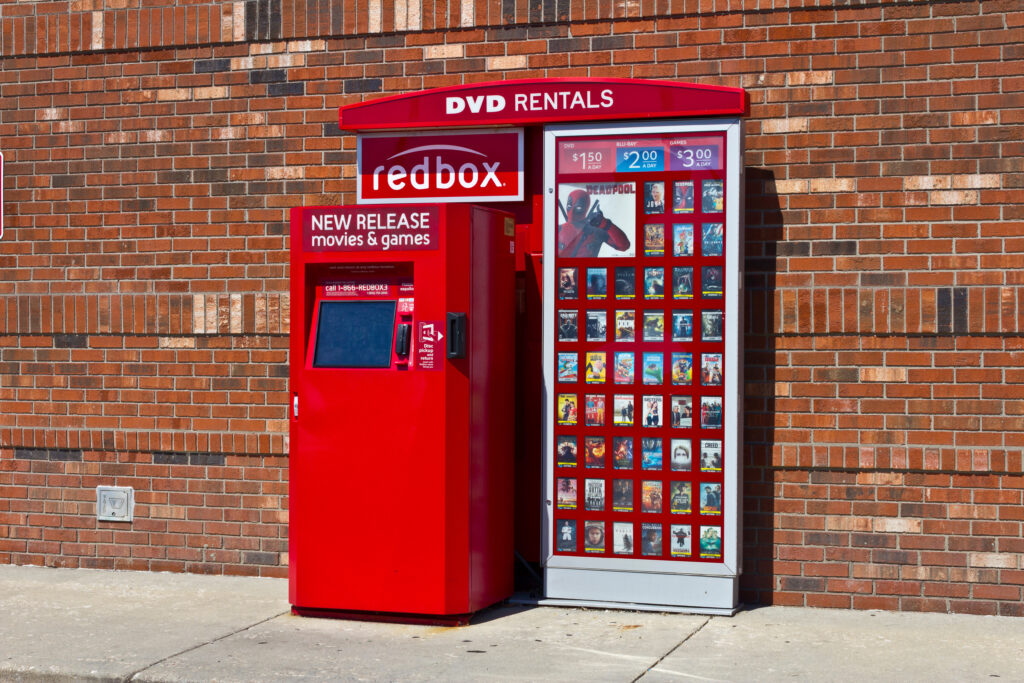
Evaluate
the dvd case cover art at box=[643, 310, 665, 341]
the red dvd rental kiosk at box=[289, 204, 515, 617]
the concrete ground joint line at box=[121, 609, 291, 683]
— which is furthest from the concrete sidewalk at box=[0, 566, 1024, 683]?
the dvd case cover art at box=[643, 310, 665, 341]

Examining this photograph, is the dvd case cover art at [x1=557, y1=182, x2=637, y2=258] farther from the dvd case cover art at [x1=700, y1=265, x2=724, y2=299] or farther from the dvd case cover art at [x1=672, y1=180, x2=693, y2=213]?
the dvd case cover art at [x1=700, y1=265, x2=724, y2=299]

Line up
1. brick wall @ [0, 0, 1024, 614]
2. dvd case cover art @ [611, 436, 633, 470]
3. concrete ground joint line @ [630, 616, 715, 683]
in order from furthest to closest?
dvd case cover art @ [611, 436, 633, 470] → brick wall @ [0, 0, 1024, 614] → concrete ground joint line @ [630, 616, 715, 683]

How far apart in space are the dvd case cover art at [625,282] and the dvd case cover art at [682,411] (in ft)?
2.15

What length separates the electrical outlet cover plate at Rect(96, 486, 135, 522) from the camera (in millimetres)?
9008

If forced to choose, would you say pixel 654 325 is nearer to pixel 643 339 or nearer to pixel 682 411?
pixel 643 339

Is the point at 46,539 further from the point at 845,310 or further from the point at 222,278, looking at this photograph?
the point at 845,310

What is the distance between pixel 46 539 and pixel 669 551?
14.7ft

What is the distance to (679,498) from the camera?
755cm

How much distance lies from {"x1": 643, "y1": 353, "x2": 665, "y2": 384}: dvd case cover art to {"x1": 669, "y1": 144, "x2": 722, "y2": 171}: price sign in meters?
1.09

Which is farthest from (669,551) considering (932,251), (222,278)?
(222,278)

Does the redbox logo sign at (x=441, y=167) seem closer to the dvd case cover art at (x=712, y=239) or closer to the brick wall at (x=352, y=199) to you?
the brick wall at (x=352, y=199)

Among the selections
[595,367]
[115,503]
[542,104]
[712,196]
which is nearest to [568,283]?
[595,367]

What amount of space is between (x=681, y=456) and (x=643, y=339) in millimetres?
707

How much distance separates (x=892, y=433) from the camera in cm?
763
